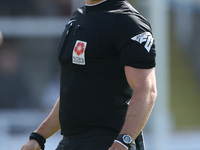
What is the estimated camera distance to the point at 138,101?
10.6ft

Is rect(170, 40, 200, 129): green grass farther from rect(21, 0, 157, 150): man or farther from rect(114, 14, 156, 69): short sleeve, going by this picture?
rect(114, 14, 156, 69): short sleeve

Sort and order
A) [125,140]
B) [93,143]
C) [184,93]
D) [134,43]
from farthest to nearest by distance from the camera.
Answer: [184,93] < [93,143] < [134,43] < [125,140]

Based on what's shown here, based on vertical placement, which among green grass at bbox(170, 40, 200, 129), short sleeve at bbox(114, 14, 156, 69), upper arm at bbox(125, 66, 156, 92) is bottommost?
green grass at bbox(170, 40, 200, 129)

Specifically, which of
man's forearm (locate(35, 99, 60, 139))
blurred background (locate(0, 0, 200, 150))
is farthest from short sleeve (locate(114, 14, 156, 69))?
blurred background (locate(0, 0, 200, 150))

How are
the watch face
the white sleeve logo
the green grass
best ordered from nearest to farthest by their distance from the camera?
the watch face → the white sleeve logo → the green grass

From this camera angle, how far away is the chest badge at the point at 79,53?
11.4ft

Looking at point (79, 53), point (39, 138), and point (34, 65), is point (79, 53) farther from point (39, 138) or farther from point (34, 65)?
point (34, 65)

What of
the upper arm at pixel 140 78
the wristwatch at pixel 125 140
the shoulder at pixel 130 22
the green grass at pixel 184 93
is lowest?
the green grass at pixel 184 93

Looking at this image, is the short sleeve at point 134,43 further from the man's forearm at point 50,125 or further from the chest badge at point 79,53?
the man's forearm at point 50,125

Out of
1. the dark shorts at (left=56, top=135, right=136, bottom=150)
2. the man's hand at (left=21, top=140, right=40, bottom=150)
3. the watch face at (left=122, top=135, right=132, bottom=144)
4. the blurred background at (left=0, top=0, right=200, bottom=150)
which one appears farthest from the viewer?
the blurred background at (left=0, top=0, right=200, bottom=150)

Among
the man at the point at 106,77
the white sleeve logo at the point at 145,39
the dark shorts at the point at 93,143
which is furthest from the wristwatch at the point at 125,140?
the white sleeve logo at the point at 145,39

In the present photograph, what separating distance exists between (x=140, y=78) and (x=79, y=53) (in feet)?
1.38

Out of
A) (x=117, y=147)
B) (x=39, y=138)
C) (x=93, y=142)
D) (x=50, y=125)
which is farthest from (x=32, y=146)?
(x=117, y=147)

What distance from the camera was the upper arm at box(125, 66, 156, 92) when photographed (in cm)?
324
